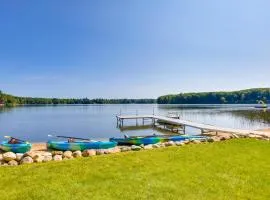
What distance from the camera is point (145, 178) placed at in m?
6.02

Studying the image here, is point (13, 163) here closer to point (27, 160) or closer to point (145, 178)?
point (27, 160)

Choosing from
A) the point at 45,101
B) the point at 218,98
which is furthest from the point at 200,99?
the point at 45,101

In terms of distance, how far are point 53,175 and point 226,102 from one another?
133530mm

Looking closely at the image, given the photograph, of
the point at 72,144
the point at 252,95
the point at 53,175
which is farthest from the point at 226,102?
the point at 53,175

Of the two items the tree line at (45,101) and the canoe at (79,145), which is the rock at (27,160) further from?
the tree line at (45,101)

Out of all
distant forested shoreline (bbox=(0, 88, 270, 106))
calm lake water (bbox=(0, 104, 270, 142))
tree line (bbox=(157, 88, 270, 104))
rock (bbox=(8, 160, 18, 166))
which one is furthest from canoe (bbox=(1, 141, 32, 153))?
tree line (bbox=(157, 88, 270, 104))

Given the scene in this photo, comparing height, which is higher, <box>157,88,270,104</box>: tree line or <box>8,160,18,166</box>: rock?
<box>157,88,270,104</box>: tree line

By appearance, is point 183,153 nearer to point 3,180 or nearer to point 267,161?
point 267,161

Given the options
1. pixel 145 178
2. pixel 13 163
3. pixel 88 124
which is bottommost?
pixel 88 124

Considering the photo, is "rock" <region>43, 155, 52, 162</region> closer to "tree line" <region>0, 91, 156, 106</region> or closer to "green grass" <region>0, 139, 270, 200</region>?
"green grass" <region>0, 139, 270, 200</region>

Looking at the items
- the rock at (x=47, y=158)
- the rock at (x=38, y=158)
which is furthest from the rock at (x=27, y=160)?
the rock at (x=47, y=158)

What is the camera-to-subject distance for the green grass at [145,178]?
514cm

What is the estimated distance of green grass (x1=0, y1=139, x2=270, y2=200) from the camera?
5145 millimetres

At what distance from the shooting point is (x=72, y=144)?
1581 cm
